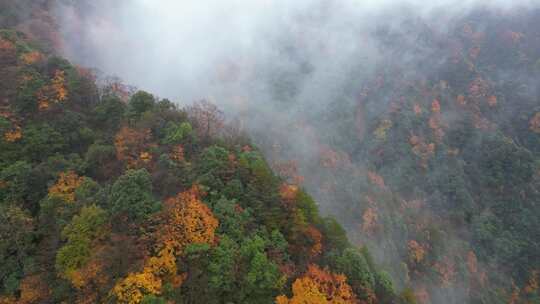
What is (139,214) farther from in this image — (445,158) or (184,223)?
(445,158)

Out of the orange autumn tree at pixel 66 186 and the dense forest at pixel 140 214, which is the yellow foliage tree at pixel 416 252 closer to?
the dense forest at pixel 140 214

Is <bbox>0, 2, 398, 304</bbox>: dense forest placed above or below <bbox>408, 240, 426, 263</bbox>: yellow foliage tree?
above

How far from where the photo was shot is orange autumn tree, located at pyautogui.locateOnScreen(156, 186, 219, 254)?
91.5 ft

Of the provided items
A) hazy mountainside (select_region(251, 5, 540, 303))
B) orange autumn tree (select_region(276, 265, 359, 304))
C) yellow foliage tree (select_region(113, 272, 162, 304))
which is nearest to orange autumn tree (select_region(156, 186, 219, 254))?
yellow foliage tree (select_region(113, 272, 162, 304))

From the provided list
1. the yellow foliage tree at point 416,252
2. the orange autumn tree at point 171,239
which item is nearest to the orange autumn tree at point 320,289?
the orange autumn tree at point 171,239

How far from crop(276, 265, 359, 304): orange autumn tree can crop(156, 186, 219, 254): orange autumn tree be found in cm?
808

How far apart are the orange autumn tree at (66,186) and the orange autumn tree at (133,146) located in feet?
14.9

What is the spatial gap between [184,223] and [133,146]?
523 inches

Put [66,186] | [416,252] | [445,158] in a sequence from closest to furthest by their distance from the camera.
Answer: [66,186], [416,252], [445,158]

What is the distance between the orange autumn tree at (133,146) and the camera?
36062 mm

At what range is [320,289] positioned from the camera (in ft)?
99.3

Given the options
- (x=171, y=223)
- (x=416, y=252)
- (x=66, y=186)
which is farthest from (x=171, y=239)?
(x=416, y=252)

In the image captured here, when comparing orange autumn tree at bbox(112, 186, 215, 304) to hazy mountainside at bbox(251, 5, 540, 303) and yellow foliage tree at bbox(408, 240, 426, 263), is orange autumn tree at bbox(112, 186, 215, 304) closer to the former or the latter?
hazy mountainside at bbox(251, 5, 540, 303)

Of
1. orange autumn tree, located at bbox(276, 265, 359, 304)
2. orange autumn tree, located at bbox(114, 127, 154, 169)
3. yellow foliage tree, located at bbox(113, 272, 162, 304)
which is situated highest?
orange autumn tree, located at bbox(114, 127, 154, 169)
